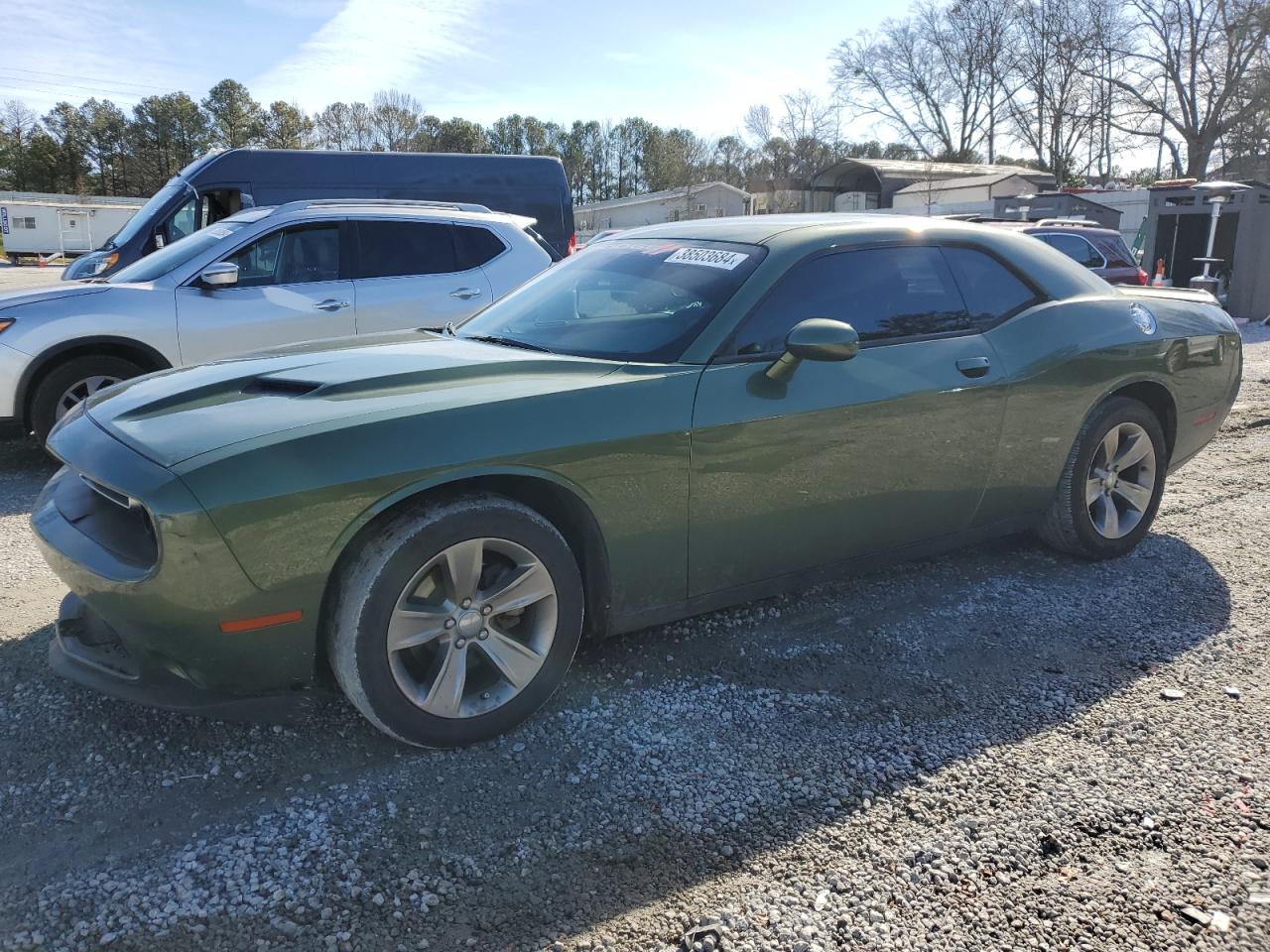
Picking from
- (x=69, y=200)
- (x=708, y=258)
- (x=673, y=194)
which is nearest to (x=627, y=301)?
(x=708, y=258)

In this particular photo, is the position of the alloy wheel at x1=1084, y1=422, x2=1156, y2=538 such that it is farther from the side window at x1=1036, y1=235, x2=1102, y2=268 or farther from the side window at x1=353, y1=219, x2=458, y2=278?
the side window at x1=1036, y1=235, x2=1102, y2=268

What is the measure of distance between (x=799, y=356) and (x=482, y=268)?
4.57 meters

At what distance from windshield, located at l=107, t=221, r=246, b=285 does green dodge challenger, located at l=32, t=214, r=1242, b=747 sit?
11.5 feet

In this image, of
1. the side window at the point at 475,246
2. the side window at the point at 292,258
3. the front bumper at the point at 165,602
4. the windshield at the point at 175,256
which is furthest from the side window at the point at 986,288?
the windshield at the point at 175,256

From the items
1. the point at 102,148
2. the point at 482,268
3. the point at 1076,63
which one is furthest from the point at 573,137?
the point at 482,268

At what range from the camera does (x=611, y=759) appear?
277cm

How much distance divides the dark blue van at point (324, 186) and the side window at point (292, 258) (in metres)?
4.36

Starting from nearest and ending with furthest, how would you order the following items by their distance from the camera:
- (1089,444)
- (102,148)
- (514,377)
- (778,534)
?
1. (514,377)
2. (778,534)
3. (1089,444)
4. (102,148)

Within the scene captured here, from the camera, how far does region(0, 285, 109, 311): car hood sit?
5.81 meters

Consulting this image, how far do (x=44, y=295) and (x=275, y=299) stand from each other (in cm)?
140

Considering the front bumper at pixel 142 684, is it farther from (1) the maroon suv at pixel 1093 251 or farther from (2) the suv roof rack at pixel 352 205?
(1) the maroon suv at pixel 1093 251

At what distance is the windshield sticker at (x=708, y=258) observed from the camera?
3.44m

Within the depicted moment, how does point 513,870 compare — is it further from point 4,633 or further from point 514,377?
point 4,633

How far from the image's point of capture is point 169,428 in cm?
266
